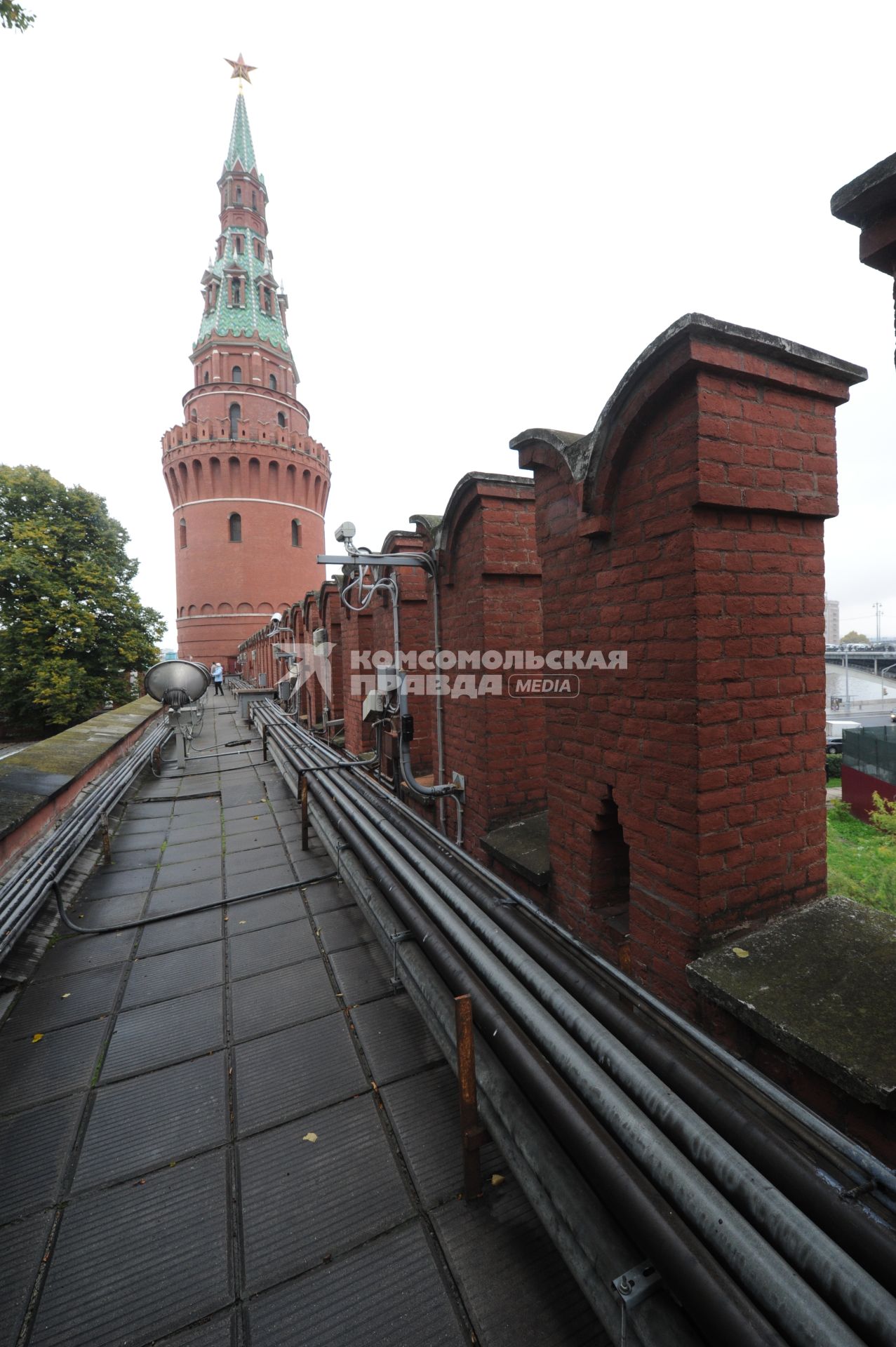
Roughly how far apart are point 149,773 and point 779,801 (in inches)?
316

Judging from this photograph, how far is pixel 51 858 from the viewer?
3713mm

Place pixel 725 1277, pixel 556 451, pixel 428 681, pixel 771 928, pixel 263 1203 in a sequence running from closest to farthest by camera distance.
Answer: pixel 725 1277 → pixel 263 1203 → pixel 771 928 → pixel 556 451 → pixel 428 681

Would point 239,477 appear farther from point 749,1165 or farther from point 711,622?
point 749,1165

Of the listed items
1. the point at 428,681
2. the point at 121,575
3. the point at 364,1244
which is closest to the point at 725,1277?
the point at 364,1244

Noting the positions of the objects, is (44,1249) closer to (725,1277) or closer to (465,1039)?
(465,1039)

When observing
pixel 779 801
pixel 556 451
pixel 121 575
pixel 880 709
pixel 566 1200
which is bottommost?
pixel 880 709

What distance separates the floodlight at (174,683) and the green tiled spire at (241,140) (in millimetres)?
51388

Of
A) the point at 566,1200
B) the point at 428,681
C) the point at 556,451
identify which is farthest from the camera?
the point at 428,681

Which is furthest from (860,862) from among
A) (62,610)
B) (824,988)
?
(62,610)

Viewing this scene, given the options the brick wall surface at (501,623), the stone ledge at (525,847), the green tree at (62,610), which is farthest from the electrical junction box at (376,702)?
the green tree at (62,610)

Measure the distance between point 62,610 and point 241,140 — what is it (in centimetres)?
4289

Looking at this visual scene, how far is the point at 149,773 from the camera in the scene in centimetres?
804

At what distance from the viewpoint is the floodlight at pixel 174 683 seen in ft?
31.2

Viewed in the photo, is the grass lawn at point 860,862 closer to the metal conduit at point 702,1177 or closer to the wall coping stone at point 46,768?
the metal conduit at point 702,1177
